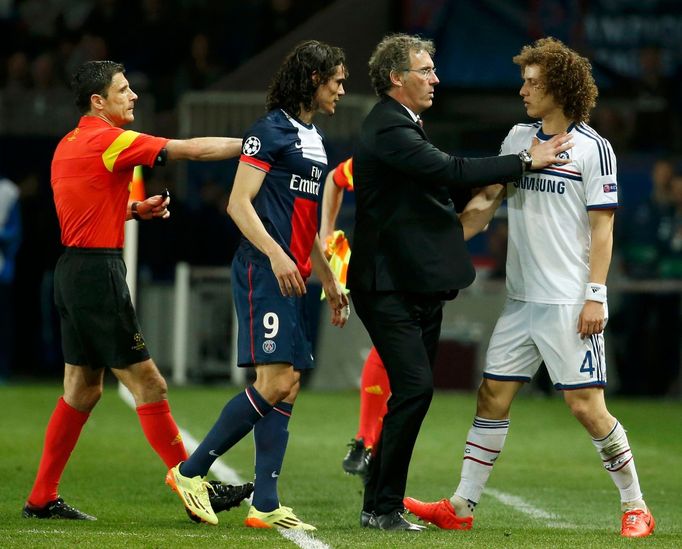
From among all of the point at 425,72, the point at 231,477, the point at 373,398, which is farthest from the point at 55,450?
the point at 425,72

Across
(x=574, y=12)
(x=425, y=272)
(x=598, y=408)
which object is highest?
(x=574, y=12)

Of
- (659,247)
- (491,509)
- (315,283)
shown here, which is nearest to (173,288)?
(315,283)

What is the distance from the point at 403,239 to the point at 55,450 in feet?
6.61

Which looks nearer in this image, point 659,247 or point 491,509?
point 491,509

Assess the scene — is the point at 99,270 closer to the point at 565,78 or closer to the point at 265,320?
the point at 265,320

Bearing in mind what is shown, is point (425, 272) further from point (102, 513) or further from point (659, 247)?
point (659, 247)

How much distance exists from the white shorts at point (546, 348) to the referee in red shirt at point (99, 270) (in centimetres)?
→ 133

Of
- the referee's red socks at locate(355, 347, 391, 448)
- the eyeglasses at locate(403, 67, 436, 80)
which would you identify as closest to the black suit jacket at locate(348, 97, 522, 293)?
the eyeglasses at locate(403, 67, 436, 80)

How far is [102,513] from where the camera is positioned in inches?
287

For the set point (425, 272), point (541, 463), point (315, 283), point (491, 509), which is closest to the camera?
point (425, 272)

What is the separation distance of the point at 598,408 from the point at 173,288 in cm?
961

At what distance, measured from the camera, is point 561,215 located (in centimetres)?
654

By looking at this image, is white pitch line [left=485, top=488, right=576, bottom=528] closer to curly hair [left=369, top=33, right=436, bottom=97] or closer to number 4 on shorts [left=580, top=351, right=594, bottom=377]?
number 4 on shorts [left=580, top=351, right=594, bottom=377]

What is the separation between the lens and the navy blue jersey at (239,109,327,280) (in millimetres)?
6465
